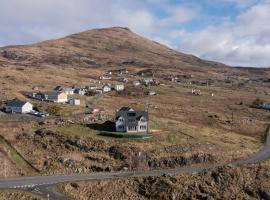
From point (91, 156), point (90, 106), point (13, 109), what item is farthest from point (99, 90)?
point (91, 156)

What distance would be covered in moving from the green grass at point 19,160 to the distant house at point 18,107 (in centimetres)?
2434

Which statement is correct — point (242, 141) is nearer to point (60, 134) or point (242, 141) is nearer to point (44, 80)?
point (60, 134)

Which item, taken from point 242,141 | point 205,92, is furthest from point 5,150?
point 205,92

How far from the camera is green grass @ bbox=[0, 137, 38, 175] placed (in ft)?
222

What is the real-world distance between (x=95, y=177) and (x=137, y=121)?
21.2 meters

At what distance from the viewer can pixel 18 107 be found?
10019 cm

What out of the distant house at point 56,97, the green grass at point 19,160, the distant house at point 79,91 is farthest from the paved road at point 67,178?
the distant house at point 79,91

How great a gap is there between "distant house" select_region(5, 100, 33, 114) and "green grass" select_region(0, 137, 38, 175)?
24342 mm

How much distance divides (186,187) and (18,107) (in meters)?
51.6

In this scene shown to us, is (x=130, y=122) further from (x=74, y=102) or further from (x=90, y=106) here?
(x=74, y=102)

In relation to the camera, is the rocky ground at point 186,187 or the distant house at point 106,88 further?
the distant house at point 106,88

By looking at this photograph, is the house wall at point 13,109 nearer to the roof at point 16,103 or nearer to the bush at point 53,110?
the roof at point 16,103

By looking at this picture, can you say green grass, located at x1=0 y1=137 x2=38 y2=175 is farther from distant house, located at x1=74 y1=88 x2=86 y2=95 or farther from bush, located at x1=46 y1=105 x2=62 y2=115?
distant house, located at x1=74 y1=88 x2=86 y2=95

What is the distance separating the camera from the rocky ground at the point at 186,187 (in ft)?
200
